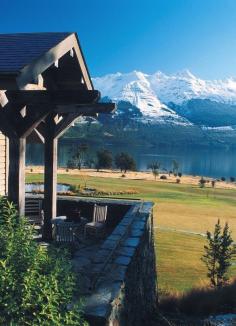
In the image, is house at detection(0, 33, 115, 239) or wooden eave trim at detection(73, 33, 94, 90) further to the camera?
wooden eave trim at detection(73, 33, 94, 90)

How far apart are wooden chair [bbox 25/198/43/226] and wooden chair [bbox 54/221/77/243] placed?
121 cm

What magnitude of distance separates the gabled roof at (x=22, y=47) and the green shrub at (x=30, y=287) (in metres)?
3.29

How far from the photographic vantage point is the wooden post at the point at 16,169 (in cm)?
802

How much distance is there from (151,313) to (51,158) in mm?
4278

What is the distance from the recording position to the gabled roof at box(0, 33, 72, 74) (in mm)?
6824

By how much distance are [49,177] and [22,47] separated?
365 cm

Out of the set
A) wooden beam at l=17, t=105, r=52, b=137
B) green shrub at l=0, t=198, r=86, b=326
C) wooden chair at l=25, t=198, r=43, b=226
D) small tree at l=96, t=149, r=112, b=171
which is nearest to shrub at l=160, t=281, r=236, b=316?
wooden chair at l=25, t=198, r=43, b=226

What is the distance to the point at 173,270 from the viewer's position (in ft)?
53.6

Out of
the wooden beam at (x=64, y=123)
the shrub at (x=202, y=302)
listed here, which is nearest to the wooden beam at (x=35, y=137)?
the wooden beam at (x=64, y=123)

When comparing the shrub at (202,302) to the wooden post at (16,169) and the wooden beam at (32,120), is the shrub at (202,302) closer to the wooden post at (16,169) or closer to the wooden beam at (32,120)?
the wooden post at (16,169)

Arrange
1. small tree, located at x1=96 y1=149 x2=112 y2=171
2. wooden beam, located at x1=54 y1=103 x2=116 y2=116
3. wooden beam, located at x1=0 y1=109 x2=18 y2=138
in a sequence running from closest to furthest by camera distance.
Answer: wooden beam, located at x1=0 y1=109 x2=18 y2=138, wooden beam, located at x1=54 y1=103 x2=116 y2=116, small tree, located at x1=96 y1=149 x2=112 y2=171

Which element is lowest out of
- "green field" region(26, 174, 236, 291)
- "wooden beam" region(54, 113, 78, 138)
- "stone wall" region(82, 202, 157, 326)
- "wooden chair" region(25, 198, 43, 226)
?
"green field" region(26, 174, 236, 291)

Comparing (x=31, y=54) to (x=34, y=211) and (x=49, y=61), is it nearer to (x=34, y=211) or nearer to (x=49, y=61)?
(x=49, y=61)

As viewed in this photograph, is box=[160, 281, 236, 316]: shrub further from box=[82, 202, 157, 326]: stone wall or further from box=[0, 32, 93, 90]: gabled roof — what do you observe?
box=[0, 32, 93, 90]: gabled roof
